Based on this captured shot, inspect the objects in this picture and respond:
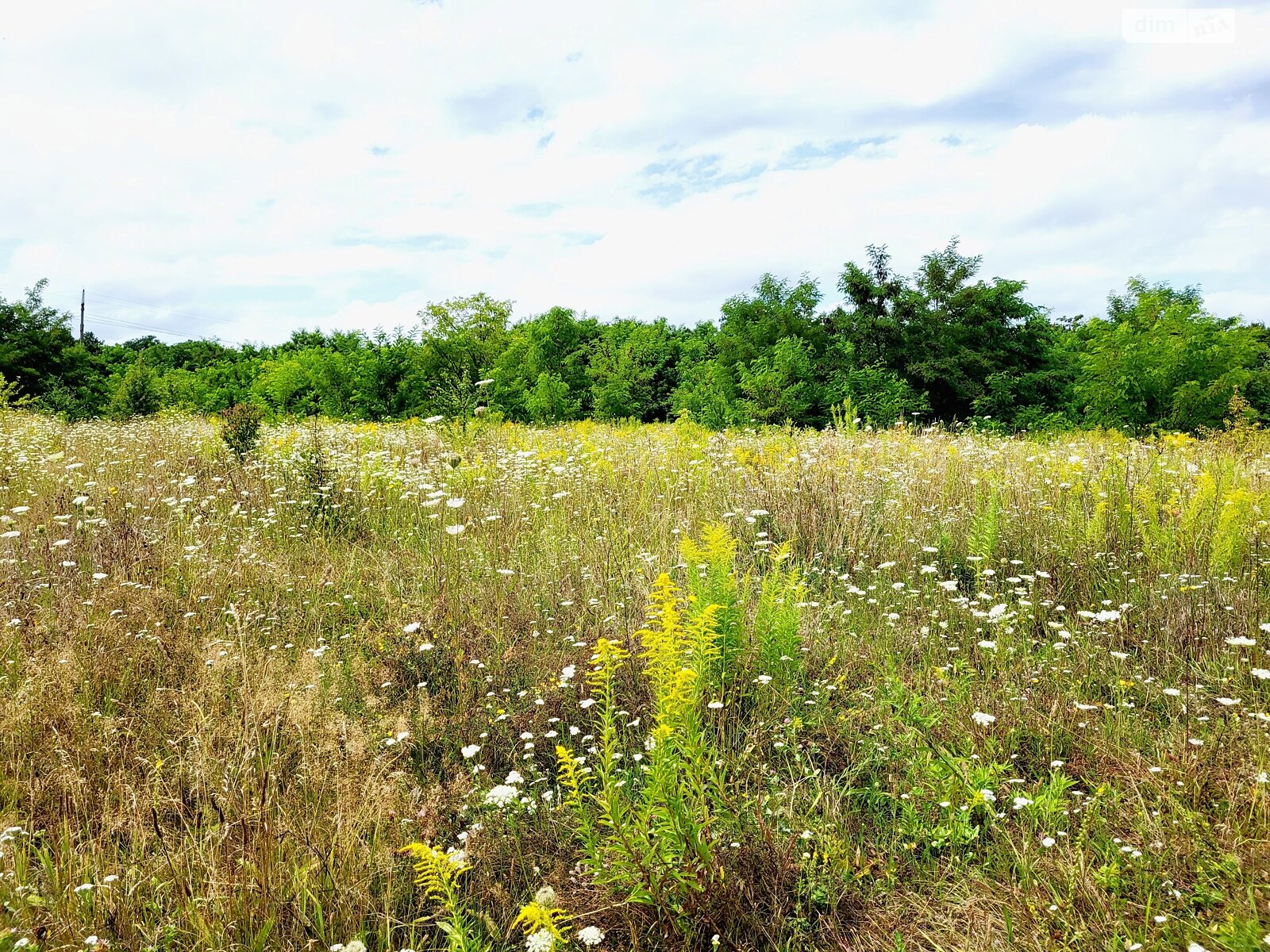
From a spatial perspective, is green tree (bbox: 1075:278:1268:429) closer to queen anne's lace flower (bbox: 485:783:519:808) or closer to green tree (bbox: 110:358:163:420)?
queen anne's lace flower (bbox: 485:783:519:808)

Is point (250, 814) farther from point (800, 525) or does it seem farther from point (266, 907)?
point (800, 525)

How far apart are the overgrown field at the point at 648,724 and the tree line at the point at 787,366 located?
4.70 m

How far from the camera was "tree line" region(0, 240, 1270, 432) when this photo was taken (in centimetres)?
1788

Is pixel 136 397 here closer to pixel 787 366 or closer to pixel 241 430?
pixel 241 430

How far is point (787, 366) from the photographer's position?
1906 centimetres

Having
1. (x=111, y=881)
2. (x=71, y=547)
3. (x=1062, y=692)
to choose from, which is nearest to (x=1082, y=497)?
(x=1062, y=692)

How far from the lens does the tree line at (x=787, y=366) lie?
704 inches

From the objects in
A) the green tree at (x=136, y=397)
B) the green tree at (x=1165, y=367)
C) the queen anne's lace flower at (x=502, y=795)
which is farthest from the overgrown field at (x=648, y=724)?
the green tree at (x=136, y=397)

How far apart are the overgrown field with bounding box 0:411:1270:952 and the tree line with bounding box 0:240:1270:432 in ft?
15.4

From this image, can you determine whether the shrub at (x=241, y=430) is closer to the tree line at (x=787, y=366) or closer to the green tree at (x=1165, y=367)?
the tree line at (x=787, y=366)

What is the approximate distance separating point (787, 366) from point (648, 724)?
671 inches

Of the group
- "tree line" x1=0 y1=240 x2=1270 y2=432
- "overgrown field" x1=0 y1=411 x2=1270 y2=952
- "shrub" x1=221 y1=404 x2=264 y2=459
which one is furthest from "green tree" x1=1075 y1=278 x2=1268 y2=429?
"shrub" x1=221 y1=404 x2=264 y2=459

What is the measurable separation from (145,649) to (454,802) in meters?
2.03

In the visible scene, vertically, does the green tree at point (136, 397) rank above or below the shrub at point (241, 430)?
above
